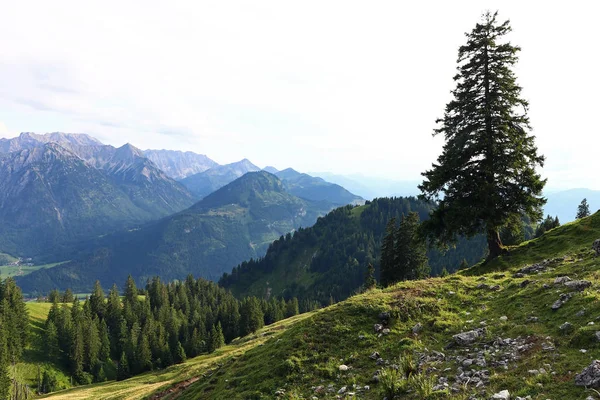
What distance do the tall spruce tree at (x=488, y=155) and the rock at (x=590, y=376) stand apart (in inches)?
823

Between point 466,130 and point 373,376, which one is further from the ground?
point 466,130

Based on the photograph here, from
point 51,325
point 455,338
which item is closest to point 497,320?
point 455,338

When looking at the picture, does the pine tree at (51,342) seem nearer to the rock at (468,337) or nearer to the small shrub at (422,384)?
the small shrub at (422,384)

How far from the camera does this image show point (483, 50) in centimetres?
2900

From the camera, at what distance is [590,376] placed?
8.45m

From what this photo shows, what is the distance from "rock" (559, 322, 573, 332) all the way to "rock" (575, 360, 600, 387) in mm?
3189

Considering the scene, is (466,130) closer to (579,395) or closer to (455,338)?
(455,338)

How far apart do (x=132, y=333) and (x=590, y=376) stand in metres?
131

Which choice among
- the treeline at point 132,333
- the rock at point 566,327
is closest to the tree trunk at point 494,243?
the rock at point 566,327

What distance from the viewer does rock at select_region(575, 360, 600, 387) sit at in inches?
324

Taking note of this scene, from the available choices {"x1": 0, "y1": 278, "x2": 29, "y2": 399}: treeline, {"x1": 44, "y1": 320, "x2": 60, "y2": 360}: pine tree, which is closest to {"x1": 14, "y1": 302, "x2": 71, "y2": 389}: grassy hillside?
{"x1": 44, "y1": 320, "x2": 60, "y2": 360}: pine tree

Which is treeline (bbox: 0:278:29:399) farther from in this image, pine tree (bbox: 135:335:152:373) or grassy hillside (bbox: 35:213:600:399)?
grassy hillside (bbox: 35:213:600:399)

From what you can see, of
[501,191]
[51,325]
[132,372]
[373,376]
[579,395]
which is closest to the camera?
[579,395]

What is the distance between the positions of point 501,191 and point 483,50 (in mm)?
13045
